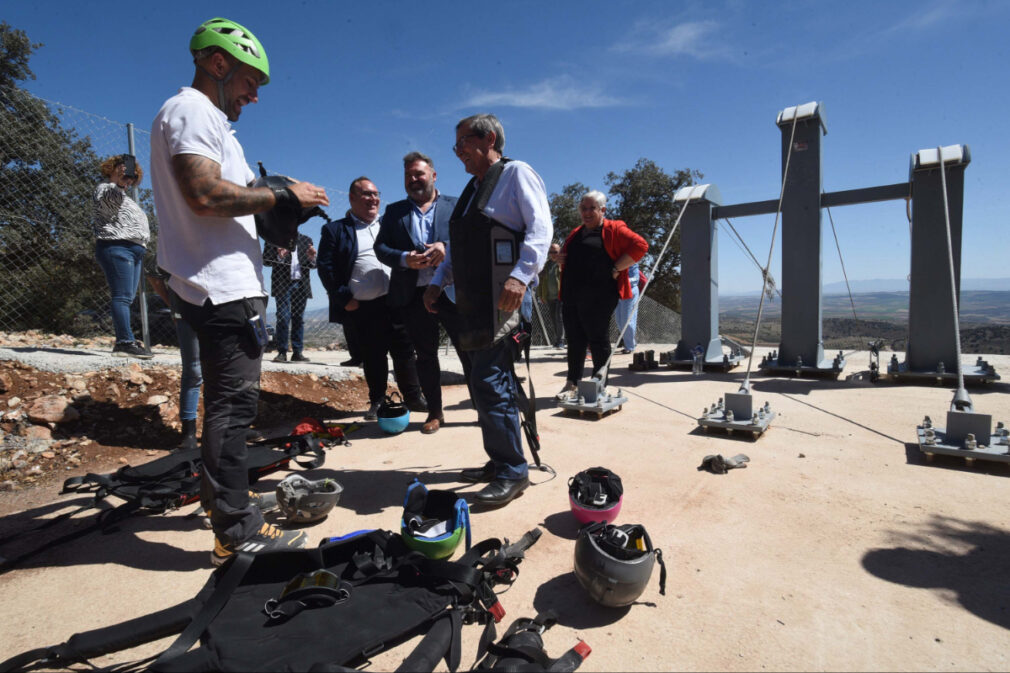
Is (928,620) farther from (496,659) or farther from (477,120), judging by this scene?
(477,120)

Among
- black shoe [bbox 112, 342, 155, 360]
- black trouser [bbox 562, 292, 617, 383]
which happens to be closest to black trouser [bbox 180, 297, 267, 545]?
black trouser [bbox 562, 292, 617, 383]

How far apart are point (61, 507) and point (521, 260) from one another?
9.90 feet

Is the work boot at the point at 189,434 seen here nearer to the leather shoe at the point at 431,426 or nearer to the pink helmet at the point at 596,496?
the leather shoe at the point at 431,426

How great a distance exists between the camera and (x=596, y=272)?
493 cm


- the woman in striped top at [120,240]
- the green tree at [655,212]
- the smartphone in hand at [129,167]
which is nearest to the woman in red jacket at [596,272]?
the woman in striped top at [120,240]

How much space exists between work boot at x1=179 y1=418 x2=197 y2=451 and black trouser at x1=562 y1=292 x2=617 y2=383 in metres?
3.38

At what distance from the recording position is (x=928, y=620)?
1.68 metres

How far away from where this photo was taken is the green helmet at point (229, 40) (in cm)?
214

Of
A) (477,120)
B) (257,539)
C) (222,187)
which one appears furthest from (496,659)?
(477,120)

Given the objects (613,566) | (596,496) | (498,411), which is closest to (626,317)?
(498,411)

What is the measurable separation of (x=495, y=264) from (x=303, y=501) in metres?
1.58

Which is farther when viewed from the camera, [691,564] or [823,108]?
[823,108]

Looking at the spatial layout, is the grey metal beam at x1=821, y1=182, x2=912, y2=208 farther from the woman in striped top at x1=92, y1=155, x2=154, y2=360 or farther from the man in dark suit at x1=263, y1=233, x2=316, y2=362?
the woman in striped top at x1=92, y1=155, x2=154, y2=360

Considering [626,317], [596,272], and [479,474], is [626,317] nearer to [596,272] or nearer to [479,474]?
[596,272]
